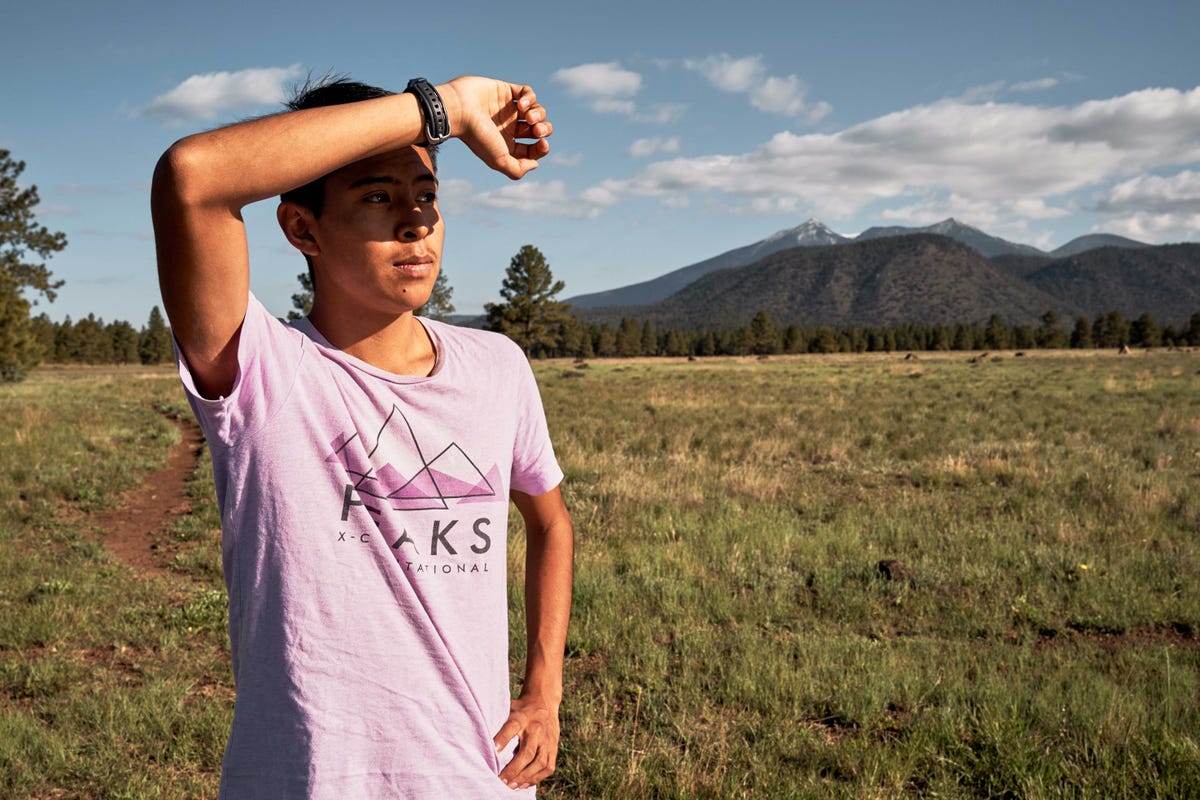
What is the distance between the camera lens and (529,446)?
167cm

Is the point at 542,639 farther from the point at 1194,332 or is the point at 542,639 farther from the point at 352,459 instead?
the point at 1194,332

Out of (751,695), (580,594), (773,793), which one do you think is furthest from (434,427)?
(580,594)

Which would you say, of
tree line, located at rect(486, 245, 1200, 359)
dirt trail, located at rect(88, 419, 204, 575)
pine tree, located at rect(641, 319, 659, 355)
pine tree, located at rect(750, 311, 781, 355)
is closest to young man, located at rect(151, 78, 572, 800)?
dirt trail, located at rect(88, 419, 204, 575)

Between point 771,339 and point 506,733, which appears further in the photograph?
point 771,339

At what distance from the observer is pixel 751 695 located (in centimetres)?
438

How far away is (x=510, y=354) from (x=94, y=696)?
13.7 feet

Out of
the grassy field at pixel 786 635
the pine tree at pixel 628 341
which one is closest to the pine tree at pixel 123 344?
the pine tree at pixel 628 341

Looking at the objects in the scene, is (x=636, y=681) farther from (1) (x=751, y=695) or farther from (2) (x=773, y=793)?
(2) (x=773, y=793)

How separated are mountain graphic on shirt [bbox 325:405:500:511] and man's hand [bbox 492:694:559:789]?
1.46ft

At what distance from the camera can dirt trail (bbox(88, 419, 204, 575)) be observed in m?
7.35

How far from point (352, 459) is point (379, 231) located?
41 centimetres

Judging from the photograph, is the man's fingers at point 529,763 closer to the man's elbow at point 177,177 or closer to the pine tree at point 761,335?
the man's elbow at point 177,177

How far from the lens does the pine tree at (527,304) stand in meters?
69.1

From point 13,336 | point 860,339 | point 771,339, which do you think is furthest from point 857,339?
point 13,336
